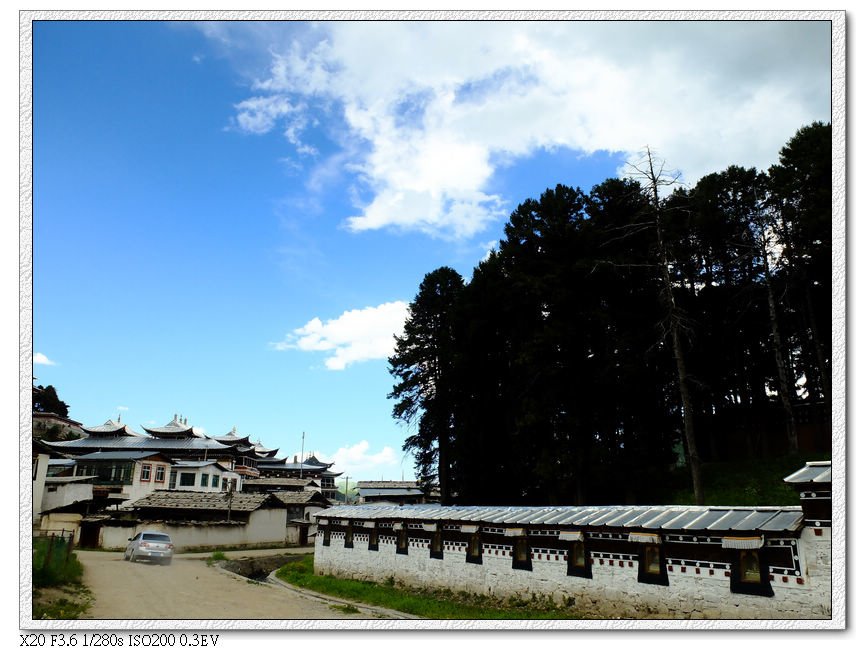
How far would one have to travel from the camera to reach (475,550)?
8492 millimetres

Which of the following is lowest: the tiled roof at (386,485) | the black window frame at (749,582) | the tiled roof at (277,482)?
the tiled roof at (386,485)

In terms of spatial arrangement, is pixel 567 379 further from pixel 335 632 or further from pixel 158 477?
pixel 158 477

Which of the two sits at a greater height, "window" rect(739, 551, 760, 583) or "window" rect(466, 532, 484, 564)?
"window" rect(739, 551, 760, 583)

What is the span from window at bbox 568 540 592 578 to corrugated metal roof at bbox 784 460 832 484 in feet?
8.56

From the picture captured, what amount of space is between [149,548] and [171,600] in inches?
292

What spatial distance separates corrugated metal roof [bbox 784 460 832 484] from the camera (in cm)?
502

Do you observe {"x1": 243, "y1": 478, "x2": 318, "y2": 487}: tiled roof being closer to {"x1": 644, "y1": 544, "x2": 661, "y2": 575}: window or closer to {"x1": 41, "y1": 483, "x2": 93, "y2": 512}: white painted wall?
{"x1": 41, "y1": 483, "x2": 93, "y2": 512}: white painted wall

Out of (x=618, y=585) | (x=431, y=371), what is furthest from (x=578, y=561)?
(x=431, y=371)

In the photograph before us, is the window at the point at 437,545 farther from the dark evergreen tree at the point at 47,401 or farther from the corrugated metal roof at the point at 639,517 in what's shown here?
the dark evergreen tree at the point at 47,401

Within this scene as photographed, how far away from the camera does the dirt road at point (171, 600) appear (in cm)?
536

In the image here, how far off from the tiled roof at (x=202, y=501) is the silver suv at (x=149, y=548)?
277 inches

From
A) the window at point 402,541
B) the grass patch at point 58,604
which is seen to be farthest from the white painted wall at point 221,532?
the grass patch at point 58,604

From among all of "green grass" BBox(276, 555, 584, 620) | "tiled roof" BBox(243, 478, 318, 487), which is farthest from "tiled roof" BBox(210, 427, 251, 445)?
"green grass" BBox(276, 555, 584, 620)

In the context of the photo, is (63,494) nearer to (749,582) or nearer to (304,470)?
(749,582)
